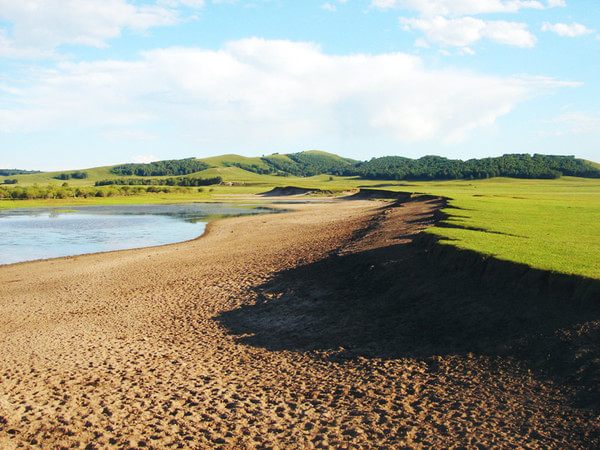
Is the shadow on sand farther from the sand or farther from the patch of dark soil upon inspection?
the patch of dark soil

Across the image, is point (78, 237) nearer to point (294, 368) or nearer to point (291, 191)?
point (294, 368)

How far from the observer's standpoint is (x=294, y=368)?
8.93m

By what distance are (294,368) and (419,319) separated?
135 inches

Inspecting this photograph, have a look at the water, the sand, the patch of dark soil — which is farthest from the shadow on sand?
the patch of dark soil

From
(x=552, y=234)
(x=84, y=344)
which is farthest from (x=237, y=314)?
(x=552, y=234)

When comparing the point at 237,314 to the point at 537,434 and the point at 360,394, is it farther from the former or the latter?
the point at 537,434

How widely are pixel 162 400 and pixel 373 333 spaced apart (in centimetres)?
504

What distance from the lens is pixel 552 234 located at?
15023 millimetres

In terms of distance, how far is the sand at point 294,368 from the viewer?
21.0ft

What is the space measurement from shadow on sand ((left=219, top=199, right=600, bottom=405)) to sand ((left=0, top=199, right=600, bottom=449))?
6cm

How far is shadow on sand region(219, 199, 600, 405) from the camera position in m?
7.57

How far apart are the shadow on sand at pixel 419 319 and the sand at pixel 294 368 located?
0.19ft

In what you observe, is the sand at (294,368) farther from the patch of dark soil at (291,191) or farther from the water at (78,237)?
the patch of dark soil at (291,191)

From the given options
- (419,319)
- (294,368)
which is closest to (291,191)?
(419,319)
